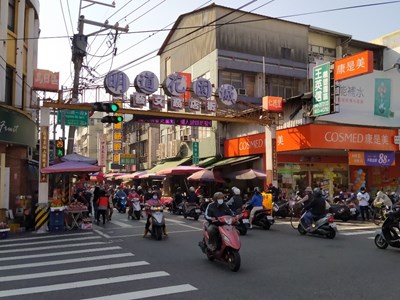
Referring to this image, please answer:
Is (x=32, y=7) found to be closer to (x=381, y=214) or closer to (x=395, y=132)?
(x=381, y=214)

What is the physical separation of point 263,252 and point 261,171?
47.1ft

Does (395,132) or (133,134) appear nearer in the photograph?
(395,132)

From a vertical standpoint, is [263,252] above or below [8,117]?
below

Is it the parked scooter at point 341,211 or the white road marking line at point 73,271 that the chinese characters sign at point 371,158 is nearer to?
the parked scooter at point 341,211

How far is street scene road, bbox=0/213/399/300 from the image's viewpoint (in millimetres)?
6953

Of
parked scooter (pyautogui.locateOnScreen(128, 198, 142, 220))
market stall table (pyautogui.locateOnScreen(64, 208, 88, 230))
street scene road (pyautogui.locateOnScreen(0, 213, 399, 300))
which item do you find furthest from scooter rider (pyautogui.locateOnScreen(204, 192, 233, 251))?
parked scooter (pyautogui.locateOnScreen(128, 198, 142, 220))

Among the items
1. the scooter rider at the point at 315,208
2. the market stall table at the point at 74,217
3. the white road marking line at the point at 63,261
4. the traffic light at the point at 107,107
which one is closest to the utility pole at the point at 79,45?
A: the traffic light at the point at 107,107

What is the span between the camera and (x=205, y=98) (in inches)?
819

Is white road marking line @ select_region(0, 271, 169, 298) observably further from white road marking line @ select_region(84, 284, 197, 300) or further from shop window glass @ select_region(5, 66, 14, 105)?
shop window glass @ select_region(5, 66, 14, 105)

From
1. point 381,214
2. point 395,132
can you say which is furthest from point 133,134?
point 381,214

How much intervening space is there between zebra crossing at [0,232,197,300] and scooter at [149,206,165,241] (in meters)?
1.55

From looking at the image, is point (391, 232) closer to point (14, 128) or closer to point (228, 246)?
point (228, 246)

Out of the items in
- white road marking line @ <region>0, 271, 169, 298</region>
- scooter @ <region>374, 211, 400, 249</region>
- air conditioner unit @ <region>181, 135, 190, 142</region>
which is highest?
air conditioner unit @ <region>181, 135, 190, 142</region>

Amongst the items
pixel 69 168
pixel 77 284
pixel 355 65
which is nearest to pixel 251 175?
pixel 355 65
